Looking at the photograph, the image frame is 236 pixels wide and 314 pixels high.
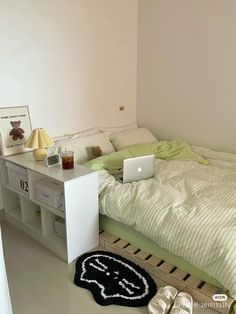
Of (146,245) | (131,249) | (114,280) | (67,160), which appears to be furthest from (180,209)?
(67,160)

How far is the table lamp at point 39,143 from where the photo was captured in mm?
2117

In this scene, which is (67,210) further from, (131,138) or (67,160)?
(131,138)

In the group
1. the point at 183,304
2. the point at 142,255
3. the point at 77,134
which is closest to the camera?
the point at 183,304

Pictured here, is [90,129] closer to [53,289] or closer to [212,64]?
[212,64]

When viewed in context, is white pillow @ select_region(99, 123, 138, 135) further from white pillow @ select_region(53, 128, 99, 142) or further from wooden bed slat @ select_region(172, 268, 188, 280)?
wooden bed slat @ select_region(172, 268, 188, 280)

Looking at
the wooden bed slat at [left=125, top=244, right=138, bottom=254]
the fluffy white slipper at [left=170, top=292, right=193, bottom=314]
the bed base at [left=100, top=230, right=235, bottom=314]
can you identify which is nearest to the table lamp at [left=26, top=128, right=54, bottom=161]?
the bed base at [left=100, top=230, right=235, bottom=314]

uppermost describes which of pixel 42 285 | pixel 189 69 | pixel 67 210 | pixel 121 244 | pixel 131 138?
pixel 189 69

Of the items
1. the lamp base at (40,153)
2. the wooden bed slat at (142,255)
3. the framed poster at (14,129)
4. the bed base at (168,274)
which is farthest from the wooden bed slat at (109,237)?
the framed poster at (14,129)

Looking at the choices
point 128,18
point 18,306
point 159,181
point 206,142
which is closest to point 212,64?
point 206,142

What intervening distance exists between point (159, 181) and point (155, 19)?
186 cm

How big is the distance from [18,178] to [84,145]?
688mm

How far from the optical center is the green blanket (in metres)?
2.43

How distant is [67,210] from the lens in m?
1.83

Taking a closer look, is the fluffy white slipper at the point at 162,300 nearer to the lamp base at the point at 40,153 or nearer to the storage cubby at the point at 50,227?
the storage cubby at the point at 50,227
